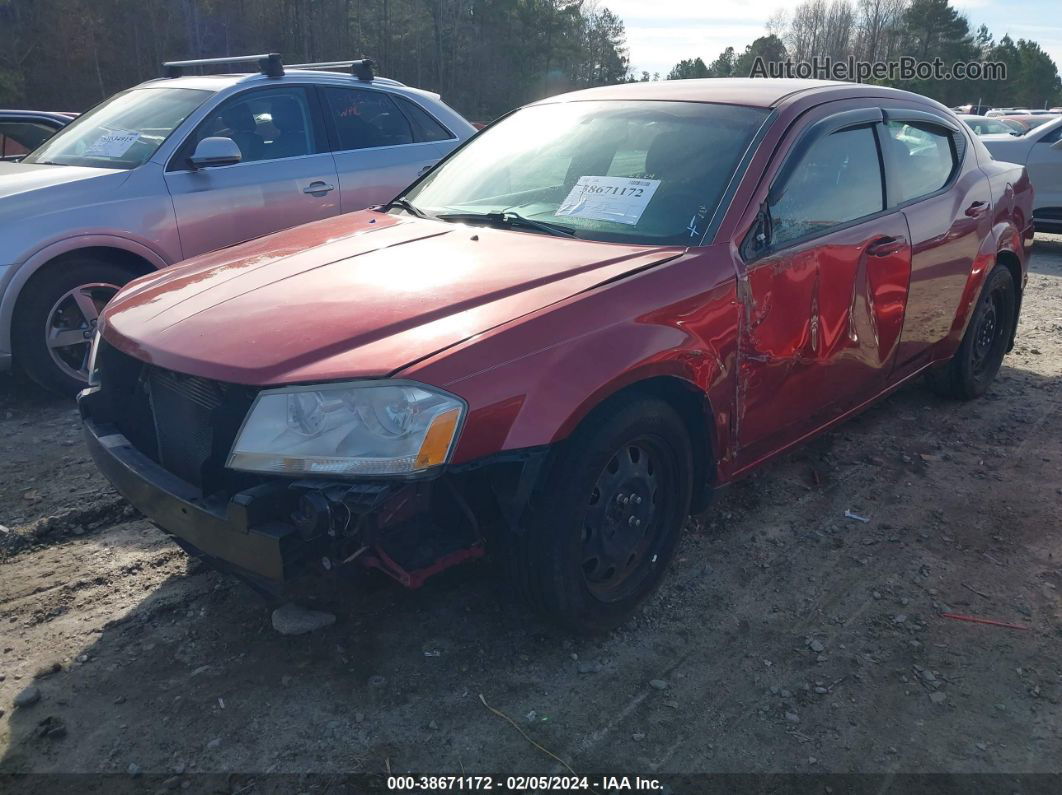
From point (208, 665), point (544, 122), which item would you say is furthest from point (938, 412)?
point (208, 665)

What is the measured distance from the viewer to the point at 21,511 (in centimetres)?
368

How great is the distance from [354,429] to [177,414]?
75cm

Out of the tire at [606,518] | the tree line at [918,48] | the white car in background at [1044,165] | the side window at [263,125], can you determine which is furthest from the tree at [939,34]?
the tire at [606,518]

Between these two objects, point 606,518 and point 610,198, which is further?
point 610,198

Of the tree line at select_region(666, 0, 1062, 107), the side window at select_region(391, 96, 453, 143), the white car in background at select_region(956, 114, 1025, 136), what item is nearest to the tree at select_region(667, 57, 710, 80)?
the tree line at select_region(666, 0, 1062, 107)

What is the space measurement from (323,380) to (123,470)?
893 mm

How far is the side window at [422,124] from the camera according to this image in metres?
6.42

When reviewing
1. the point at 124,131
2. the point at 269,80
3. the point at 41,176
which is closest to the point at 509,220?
the point at 269,80

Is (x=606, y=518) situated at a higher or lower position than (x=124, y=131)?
lower

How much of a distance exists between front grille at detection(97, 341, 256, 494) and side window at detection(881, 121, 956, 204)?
3048 millimetres

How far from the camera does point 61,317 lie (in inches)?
192

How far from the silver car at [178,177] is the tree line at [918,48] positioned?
189 feet

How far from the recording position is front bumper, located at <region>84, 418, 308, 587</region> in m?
2.20

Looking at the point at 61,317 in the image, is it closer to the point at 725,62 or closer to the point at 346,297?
the point at 346,297
